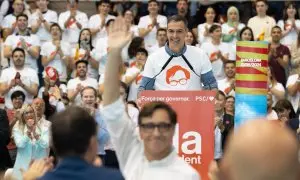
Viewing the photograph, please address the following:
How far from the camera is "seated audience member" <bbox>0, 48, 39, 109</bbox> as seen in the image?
604 inches

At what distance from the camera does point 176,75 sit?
1011cm

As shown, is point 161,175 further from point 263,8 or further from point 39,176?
point 263,8

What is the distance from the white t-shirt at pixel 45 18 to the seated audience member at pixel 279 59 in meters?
4.30

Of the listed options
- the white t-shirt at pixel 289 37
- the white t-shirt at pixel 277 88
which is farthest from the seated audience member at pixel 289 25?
the white t-shirt at pixel 277 88

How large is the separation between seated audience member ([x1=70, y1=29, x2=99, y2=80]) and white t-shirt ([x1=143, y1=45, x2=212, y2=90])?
6499 millimetres

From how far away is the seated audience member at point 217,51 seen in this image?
15.9 m

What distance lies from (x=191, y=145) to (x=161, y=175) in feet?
13.1

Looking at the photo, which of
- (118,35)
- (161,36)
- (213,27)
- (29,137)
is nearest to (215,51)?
(213,27)

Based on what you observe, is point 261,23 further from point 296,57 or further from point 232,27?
point 296,57

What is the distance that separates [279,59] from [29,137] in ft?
19.3

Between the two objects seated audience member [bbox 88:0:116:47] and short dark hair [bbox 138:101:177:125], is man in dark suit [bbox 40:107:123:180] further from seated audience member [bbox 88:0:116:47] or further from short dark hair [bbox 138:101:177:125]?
seated audience member [bbox 88:0:116:47]

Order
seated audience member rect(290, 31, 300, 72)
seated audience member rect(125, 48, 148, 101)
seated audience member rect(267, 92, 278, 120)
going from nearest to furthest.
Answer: seated audience member rect(267, 92, 278, 120), seated audience member rect(290, 31, 300, 72), seated audience member rect(125, 48, 148, 101)

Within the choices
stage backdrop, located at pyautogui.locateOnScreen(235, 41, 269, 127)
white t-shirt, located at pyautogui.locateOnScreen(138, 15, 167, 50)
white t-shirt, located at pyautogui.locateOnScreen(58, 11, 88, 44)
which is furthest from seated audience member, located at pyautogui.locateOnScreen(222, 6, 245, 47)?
stage backdrop, located at pyautogui.locateOnScreen(235, 41, 269, 127)

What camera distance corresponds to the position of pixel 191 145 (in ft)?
30.5
